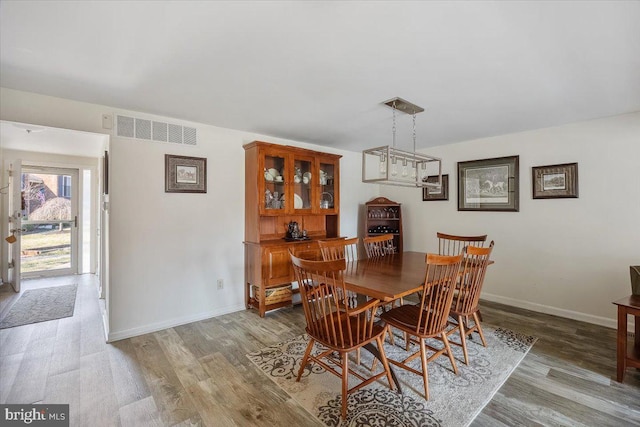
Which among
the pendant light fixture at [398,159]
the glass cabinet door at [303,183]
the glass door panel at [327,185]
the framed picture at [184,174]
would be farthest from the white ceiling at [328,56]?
the glass door panel at [327,185]

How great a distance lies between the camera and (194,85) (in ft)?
7.59

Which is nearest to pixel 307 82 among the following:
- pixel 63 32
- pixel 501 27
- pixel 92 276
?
pixel 501 27

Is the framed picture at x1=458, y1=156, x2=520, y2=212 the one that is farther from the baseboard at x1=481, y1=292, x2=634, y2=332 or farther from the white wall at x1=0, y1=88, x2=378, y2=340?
the white wall at x1=0, y1=88, x2=378, y2=340

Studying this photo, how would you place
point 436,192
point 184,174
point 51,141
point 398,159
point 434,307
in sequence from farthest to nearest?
point 436,192
point 51,141
point 184,174
point 398,159
point 434,307

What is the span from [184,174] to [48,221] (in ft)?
13.3

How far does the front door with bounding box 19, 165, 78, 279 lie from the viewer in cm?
506

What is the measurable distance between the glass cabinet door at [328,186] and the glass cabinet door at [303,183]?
245 millimetres

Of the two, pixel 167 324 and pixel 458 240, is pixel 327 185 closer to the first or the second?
pixel 458 240

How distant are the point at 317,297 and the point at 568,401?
1826mm

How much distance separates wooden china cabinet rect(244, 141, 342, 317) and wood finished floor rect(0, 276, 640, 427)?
1.67 ft

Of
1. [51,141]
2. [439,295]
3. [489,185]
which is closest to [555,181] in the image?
[489,185]

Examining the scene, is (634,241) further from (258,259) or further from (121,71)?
(121,71)

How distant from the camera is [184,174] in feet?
10.6

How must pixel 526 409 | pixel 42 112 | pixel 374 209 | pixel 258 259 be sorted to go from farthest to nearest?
pixel 374 209 < pixel 258 259 < pixel 42 112 < pixel 526 409
